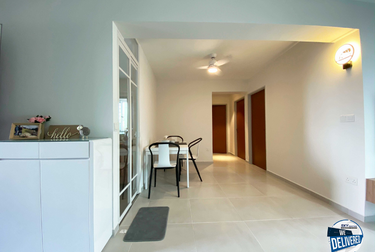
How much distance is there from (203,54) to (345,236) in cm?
340

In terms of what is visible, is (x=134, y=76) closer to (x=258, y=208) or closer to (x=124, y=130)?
(x=124, y=130)

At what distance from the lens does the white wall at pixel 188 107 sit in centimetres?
552

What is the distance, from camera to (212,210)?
2344 mm

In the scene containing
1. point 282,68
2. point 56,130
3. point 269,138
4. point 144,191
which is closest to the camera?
point 56,130

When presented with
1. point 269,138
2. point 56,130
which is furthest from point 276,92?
point 56,130

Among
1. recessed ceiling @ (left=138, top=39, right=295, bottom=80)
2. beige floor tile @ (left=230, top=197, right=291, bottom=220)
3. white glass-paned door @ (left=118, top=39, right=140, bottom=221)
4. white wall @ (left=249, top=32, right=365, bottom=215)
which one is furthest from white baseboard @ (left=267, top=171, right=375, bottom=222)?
white glass-paned door @ (left=118, top=39, right=140, bottom=221)

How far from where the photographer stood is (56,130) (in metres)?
1.76

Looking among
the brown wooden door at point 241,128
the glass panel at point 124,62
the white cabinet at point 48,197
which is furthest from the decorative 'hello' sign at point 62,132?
the brown wooden door at point 241,128

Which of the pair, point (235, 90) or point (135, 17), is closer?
point (135, 17)

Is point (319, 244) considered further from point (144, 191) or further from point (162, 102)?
point (162, 102)

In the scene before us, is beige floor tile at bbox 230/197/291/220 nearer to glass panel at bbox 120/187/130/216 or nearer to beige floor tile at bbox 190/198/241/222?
beige floor tile at bbox 190/198/241/222

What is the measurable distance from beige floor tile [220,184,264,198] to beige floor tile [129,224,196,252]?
1271 mm

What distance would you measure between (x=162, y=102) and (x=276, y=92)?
3249mm

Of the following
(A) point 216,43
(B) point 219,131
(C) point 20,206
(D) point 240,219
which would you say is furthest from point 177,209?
(B) point 219,131
